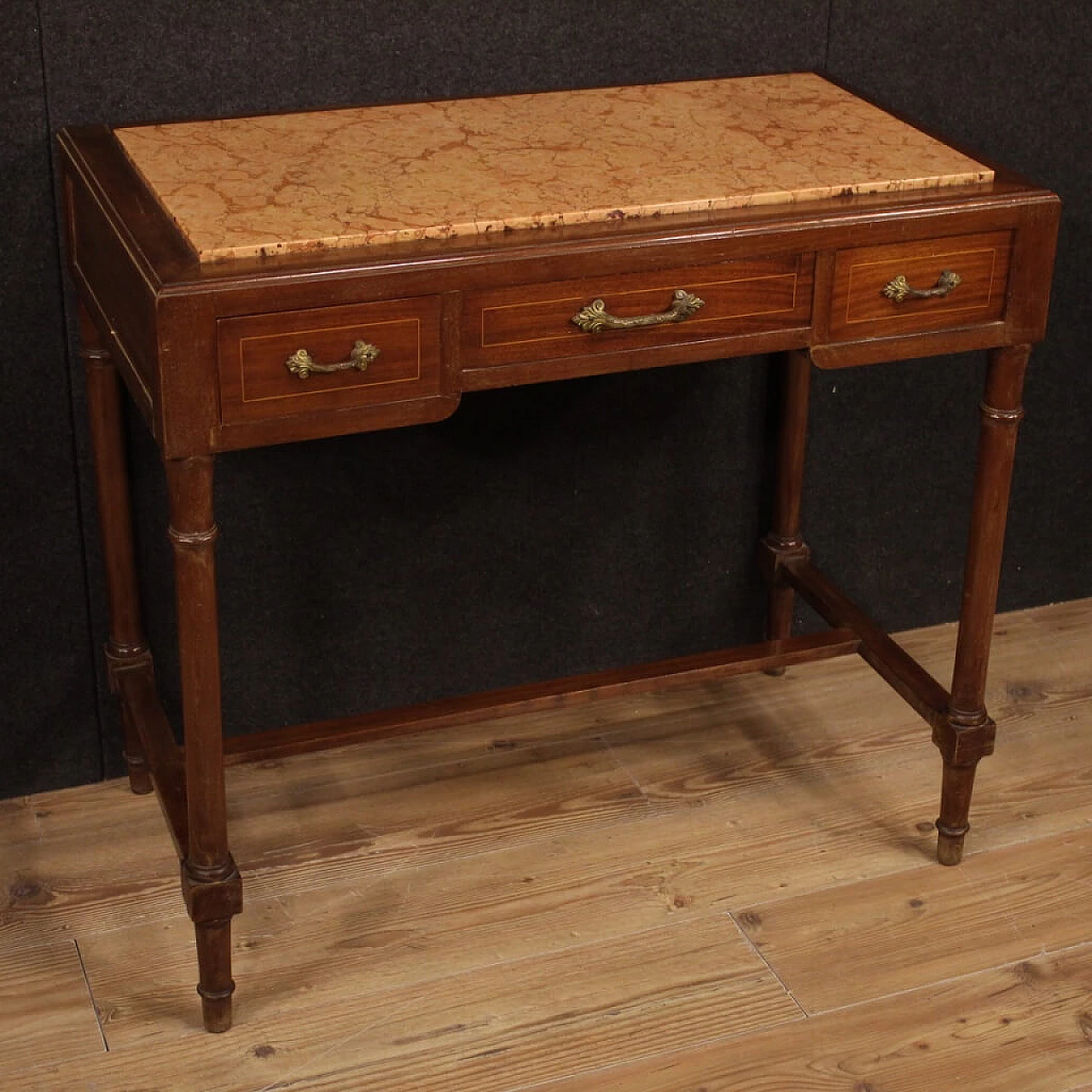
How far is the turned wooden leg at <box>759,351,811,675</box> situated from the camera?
2.65 m

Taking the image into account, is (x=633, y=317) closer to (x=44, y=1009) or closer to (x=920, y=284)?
(x=920, y=284)

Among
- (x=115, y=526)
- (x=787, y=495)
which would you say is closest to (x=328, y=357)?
(x=115, y=526)

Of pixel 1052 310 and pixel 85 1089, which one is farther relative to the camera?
pixel 1052 310

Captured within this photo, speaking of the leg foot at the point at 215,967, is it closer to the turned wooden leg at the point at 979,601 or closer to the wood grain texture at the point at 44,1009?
the wood grain texture at the point at 44,1009

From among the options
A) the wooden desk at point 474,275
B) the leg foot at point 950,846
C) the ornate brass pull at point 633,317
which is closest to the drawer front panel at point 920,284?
the wooden desk at point 474,275

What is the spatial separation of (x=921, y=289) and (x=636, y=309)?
36 centimetres

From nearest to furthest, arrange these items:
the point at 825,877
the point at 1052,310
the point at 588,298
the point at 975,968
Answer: the point at 588,298, the point at 975,968, the point at 825,877, the point at 1052,310

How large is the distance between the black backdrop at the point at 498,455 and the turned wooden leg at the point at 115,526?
0.07 m

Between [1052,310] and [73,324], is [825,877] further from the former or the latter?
[73,324]

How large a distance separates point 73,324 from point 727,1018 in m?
1.22

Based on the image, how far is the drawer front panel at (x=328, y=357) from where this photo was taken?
179 cm

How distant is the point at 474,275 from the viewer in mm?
1846

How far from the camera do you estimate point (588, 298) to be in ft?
6.31

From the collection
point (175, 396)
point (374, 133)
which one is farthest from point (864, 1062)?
point (374, 133)
